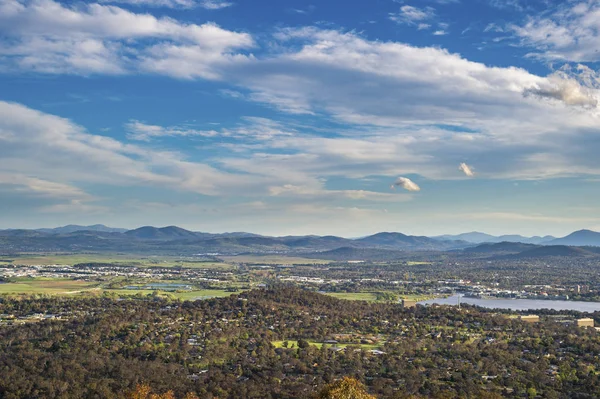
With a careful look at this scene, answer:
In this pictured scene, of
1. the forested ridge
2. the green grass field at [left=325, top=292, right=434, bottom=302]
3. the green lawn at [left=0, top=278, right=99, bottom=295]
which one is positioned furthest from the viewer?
the green grass field at [left=325, top=292, right=434, bottom=302]

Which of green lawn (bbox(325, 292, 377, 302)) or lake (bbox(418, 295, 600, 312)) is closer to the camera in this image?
lake (bbox(418, 295, 600, 312))

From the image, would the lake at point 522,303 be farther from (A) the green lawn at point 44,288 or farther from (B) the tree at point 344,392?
(B) the tree at point 344,392

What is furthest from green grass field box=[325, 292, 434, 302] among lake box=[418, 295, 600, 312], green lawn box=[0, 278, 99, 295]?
green lawn box=[0, 278, 99, 295]

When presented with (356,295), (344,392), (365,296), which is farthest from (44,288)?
(344,392)

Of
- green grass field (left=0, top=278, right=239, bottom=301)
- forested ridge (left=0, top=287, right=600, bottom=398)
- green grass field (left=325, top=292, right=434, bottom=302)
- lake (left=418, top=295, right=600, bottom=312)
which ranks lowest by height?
forested ridge (left=0, top=287, right=600, bottom=398)

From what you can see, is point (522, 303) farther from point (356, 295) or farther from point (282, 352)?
point (282, 352)

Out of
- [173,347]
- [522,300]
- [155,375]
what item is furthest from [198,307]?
[522,300]

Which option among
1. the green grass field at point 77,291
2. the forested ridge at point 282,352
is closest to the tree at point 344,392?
the forested ridge at point 282,352

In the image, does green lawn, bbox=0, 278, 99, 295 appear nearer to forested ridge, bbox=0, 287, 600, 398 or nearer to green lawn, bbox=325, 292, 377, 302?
forested ridge, bbox=0, 287, 600, 398
